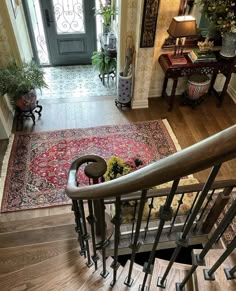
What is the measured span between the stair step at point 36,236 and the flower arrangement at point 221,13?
3.02 metres

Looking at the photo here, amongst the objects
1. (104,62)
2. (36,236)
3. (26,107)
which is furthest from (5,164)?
(104,62)

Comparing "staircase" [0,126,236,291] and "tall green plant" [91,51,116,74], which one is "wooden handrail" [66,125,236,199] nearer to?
"staircase" [0,126,236,291]

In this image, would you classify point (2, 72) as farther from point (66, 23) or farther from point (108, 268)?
point (108, 268)

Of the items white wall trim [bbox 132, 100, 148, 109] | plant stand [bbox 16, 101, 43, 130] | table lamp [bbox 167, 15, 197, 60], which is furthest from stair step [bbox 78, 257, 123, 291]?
white wall trim [bbox 132, 100, 148, 109]

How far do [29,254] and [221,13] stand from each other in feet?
11.4

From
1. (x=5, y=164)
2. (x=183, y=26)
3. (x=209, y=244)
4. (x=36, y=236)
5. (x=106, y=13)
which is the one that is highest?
(x=209, y=244)

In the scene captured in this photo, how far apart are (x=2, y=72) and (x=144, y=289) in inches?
118

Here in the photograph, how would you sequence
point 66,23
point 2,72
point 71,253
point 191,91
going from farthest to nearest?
point 66,23, point 191,91, point 2,72, point 71,253

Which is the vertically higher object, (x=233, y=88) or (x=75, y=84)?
(x=233, y=88)

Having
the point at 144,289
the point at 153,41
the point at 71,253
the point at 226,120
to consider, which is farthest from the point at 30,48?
the point at 144,289

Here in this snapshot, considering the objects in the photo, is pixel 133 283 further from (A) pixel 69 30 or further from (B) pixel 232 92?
(A) pixel 69 30

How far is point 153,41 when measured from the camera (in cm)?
341

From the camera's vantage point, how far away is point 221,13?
11.1ft

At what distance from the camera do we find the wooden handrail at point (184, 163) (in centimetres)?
57
